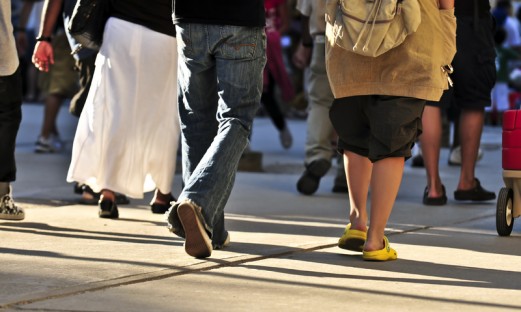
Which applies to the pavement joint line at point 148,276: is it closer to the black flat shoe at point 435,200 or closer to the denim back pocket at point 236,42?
the denim back pocket at point 236,42

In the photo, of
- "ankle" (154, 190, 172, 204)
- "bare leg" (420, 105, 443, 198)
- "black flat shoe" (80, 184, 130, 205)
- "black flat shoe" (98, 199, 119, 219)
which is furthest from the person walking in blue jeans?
"bare leg" (420, 105, 443, 198)

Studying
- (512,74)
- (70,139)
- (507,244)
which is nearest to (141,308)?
(507,244)

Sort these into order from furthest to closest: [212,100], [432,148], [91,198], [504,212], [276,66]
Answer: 1. [276,66]
2. [432,148]
3. [91,198]
4. [504,212]
5. [212,100]

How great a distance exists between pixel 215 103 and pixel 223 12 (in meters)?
0.46

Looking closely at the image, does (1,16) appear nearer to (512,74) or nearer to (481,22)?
(481,22)

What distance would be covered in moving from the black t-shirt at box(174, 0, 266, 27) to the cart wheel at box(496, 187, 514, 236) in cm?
181

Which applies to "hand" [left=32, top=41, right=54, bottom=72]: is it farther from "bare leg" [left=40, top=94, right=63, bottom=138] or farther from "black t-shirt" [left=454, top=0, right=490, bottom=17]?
"bare leg" [left=40, top=94, right=63, bottom=138]

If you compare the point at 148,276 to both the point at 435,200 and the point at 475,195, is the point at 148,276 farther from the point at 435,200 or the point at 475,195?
the point at 475,195

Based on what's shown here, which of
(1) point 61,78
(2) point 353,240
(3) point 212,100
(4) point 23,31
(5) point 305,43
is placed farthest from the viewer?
(4) point 23,31

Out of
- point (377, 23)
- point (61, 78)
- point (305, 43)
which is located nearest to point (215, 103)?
point (377, 23)

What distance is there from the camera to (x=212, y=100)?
5.86m

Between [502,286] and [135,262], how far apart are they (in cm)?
158

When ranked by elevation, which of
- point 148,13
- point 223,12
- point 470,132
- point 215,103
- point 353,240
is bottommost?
point 353,240

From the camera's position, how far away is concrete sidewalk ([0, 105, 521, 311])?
15.6 feet
